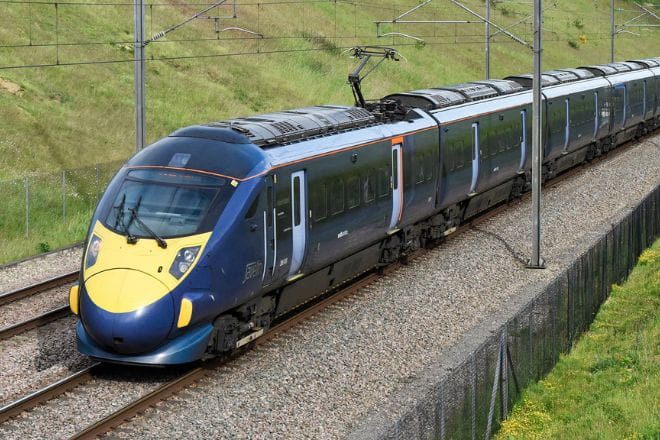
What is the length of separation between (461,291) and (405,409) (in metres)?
6.68

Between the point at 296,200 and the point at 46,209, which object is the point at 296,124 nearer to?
the point at 296,200

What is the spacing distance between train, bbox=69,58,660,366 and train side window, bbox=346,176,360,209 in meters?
0.04

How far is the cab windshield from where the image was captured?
1477 cm

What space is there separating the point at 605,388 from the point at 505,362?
122 inches

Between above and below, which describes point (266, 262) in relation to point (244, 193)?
below

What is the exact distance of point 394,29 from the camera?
75.7m

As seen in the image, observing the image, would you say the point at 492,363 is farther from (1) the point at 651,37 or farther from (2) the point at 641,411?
(1) the point at 651,37

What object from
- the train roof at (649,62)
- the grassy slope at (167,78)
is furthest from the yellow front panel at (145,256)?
the train roof at (649,62)

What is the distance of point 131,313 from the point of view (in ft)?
46.2

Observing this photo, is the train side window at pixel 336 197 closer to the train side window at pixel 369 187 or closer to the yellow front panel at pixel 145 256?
the train side window at pixel 369 187

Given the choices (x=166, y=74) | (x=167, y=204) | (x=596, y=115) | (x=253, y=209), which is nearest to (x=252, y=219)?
(x=253, y=209)

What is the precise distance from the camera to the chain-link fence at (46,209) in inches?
995

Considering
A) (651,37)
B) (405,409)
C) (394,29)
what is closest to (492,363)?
(405,409)

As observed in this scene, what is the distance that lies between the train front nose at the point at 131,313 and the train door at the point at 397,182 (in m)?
7.62
